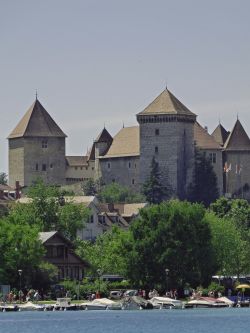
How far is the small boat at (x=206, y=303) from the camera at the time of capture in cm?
13400

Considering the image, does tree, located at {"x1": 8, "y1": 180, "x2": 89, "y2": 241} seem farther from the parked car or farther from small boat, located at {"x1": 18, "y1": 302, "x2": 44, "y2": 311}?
small boat, located at {"x1": 18, "y1": 302, "x2": 44, "y2": 311}

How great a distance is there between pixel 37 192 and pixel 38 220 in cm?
1271

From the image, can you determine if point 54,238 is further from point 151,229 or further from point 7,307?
point 7,307

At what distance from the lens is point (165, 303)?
13275 cm

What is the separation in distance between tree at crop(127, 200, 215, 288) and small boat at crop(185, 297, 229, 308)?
4.87m

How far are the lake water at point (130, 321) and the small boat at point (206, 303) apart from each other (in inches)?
20.6

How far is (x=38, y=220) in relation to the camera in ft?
545

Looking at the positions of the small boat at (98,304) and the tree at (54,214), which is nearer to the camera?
the small boat at (98,304)

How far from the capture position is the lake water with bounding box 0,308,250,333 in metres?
113

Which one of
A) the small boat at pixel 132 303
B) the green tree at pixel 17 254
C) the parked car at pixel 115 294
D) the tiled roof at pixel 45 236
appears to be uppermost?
the tiled roof at pixel 45 236

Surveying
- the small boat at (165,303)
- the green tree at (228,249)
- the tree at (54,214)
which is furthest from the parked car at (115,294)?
the tree at (54,214)

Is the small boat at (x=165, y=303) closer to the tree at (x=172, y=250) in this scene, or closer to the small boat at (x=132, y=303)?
the small boat at (x=132, y=303)

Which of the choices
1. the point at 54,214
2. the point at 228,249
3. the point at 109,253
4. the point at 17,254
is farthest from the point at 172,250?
the point at 54,214

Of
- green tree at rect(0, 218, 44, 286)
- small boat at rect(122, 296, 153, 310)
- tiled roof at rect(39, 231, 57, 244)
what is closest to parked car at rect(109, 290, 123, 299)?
green tree at rect(0, 218, 44, 286)
